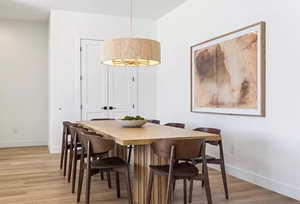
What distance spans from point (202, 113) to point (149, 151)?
2.32 m

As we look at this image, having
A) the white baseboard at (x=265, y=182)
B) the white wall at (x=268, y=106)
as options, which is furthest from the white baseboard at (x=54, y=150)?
the white baseboard at (x=265, y=182)

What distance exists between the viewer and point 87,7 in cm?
604

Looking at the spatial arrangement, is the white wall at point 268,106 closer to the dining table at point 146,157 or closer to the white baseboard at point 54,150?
the dining table at point 146,157

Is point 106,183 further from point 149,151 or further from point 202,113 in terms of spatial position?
point 202,113

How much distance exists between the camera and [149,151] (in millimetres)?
3031

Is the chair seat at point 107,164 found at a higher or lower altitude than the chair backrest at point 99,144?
lower

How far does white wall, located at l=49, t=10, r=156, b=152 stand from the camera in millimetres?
6180

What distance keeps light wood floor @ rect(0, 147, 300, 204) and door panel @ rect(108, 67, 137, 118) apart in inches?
79.6

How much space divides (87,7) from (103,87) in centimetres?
168

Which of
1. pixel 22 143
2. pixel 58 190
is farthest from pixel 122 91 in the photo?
pixel 58 190

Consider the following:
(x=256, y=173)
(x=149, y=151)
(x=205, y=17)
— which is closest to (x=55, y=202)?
(x=149, y=151)

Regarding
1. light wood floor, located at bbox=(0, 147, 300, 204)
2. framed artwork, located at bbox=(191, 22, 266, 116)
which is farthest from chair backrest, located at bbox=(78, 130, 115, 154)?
framed artwork, located at bbox=(191, 22, 266, 116)

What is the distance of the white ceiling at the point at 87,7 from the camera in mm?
5699

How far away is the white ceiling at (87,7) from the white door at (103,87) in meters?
0.75
